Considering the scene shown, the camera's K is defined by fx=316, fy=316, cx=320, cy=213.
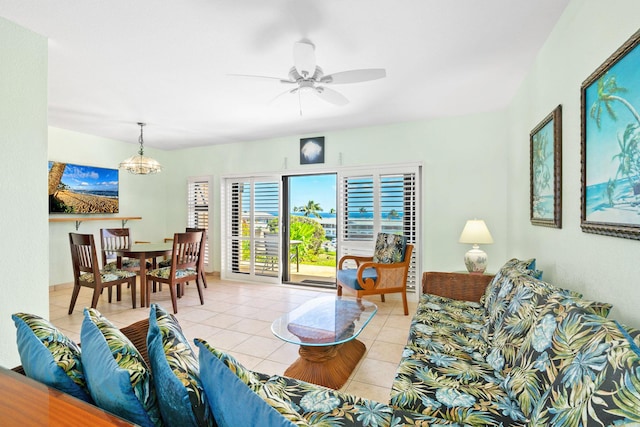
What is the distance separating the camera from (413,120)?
427 cm

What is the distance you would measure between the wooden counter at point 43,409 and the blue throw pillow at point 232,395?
0.18m

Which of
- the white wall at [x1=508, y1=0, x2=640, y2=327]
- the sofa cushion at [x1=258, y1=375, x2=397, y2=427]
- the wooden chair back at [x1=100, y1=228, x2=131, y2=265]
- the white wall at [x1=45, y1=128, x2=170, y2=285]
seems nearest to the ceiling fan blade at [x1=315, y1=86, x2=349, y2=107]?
the white wall at [x1=508, y1=0, x2=640, y2=327]

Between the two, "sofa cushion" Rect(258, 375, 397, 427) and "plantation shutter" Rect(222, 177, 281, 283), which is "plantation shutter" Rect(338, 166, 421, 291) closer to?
"plantation shutter" Rect(222, 177, 281, 283)

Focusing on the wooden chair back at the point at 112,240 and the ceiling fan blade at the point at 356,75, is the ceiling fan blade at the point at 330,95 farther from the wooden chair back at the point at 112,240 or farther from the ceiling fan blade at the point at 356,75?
the wooden chair back at the point at 112,240

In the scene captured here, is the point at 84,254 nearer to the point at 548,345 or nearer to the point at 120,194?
the point at 120,194

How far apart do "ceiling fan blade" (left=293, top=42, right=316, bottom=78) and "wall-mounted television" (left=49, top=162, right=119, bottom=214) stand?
423cm

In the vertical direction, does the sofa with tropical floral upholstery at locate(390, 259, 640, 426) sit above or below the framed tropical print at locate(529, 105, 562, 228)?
below

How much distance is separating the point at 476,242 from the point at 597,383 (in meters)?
2.69

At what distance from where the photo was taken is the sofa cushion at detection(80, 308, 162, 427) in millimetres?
720

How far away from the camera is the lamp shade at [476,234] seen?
335cm

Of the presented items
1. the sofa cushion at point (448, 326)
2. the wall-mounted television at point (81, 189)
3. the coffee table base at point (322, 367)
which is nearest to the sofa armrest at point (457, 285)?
the sofa cushion at point (448, 326)

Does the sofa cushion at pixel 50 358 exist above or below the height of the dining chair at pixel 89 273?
above

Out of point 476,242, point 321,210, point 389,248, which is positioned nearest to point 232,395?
point 476,242

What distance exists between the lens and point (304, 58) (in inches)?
83.4
